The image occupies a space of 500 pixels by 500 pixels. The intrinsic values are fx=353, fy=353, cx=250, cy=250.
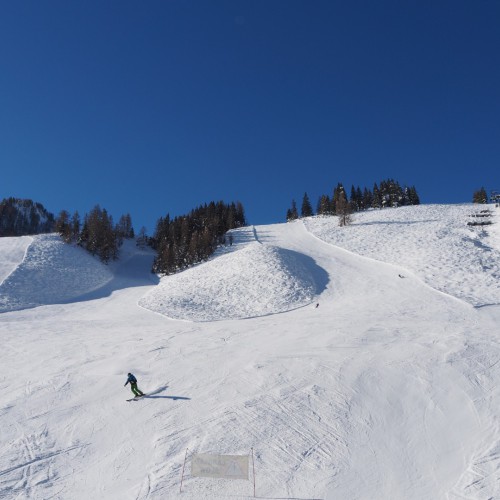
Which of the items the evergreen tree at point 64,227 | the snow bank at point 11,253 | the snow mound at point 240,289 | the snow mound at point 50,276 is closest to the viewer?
the snow mound at point 240,289

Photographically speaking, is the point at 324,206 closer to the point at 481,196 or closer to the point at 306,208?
the point at 306,208

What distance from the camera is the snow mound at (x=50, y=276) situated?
3447 cm

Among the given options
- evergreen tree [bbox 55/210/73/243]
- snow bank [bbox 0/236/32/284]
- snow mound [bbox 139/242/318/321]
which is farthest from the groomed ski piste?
evergreen tree [bbox 55/210/73/243]

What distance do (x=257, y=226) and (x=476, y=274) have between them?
4385 cm

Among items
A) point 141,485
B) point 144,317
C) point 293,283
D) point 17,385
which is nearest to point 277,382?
point 141,485

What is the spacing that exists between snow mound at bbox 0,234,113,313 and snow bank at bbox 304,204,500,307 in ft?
106

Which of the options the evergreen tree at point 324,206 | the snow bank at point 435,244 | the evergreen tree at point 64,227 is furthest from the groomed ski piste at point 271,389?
the evergreen tree at point 324,206

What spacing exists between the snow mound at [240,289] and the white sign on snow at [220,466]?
1671 centimetres

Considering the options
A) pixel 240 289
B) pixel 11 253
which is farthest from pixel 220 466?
pixel 11 253

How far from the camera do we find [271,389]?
13.2 m

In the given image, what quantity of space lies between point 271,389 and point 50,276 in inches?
1454

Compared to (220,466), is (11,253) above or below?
above

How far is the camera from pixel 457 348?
1594cm

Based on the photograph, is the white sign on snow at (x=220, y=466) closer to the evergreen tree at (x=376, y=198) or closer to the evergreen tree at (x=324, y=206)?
the evergreen tree at (x=324, y=206)
